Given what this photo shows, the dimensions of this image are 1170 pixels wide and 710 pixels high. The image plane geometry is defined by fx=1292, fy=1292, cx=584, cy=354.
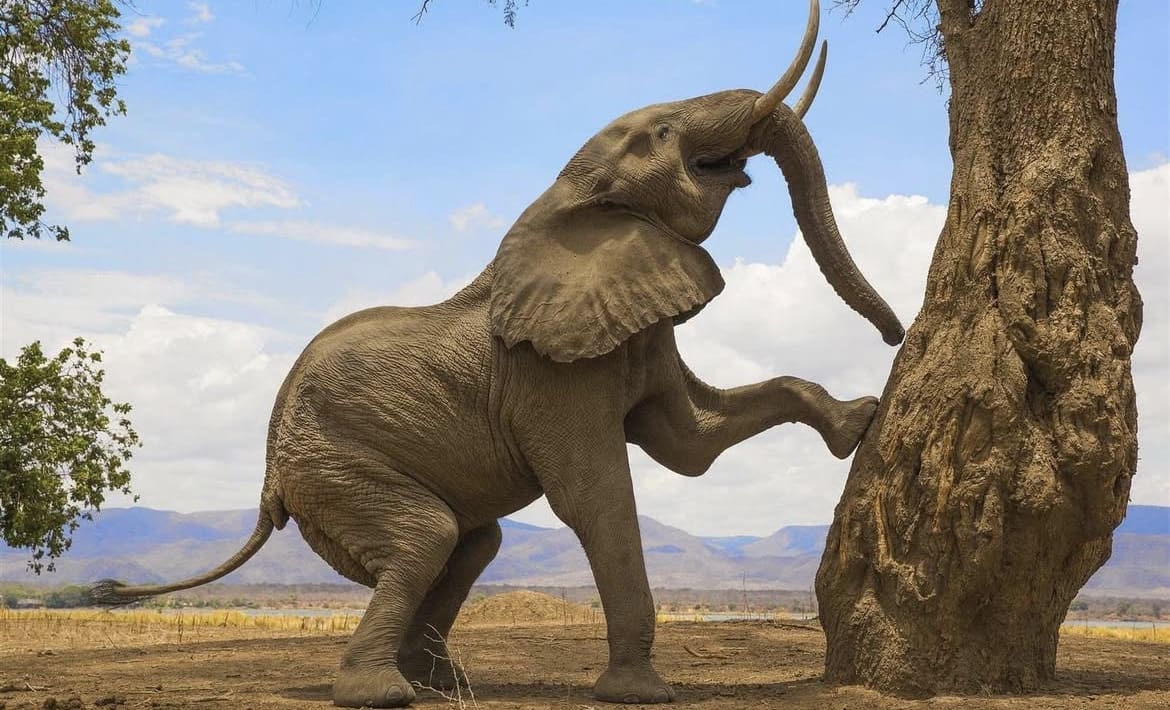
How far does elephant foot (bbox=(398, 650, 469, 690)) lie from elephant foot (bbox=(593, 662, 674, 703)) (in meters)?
1.31

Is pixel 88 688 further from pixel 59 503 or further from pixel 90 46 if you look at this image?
pixel 90 46

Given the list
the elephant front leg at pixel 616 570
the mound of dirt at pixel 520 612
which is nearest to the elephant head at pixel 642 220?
the elephant front leg at pixel 616 570

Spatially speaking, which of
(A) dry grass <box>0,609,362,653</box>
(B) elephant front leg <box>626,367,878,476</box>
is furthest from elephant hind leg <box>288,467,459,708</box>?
(A) dry grass <box>0,609,362,653</box>

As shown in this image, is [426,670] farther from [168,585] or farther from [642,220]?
[642,220]

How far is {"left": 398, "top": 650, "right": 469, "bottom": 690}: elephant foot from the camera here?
831cm

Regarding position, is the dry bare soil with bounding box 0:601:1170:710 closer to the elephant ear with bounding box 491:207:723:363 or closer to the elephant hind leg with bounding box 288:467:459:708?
the elephant hind leg with bounding box 288:467:459:708

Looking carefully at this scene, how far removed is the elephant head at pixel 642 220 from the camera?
744cm

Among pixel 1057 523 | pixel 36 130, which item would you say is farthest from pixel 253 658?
pixel 36 130

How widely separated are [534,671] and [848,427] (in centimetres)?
356

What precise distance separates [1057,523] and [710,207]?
2644 millimetres

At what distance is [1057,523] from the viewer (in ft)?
22.7

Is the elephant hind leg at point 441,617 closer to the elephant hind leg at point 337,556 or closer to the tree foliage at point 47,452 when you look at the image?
the elephant hind leg at point 337,556

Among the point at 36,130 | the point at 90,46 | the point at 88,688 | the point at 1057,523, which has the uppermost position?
the point at 90,46

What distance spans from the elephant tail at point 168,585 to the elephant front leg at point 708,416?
7.79 feet
